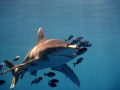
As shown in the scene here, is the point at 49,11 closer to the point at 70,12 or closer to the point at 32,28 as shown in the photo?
the point at 70,12

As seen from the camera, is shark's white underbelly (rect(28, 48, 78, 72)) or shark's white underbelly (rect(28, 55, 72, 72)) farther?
shark's white underbelly (rect(28, 55, 72, 72))

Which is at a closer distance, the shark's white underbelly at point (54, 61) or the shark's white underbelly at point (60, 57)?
the shark's white underbelly at point (60, 57)

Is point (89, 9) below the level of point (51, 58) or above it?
above

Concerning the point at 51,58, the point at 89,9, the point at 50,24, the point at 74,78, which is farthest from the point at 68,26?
the point at 51,58

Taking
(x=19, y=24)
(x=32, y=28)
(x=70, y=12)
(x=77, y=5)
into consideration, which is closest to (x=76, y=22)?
(x=70, y=12)

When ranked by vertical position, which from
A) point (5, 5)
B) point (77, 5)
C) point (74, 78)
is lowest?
point (74, 78)

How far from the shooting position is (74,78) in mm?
6727

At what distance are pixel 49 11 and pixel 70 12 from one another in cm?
402

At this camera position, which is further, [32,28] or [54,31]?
[54,31]

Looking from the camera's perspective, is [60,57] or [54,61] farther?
[54,61]

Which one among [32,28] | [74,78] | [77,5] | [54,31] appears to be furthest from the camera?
[54,31]

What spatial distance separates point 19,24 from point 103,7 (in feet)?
57.7

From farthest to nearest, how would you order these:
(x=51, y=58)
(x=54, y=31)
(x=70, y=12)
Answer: (x=54, y=31) < (x=70, y=12) < (x=51, y=58)

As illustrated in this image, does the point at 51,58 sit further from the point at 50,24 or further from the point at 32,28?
the point at 32,28
